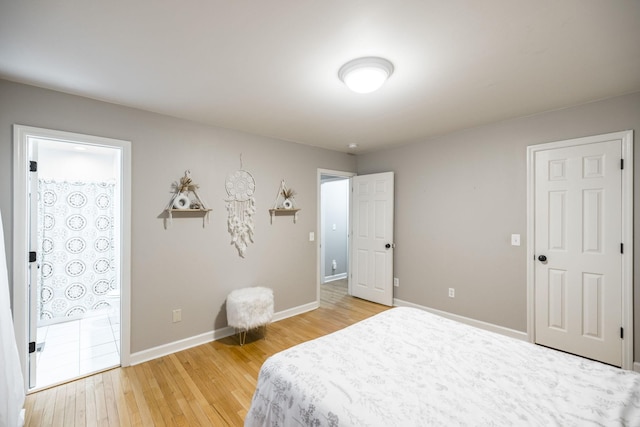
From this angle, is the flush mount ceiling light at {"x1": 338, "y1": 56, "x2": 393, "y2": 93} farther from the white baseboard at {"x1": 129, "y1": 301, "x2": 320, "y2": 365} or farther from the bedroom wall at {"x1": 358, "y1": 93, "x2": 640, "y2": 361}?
the white baseboard at {"x1": 129, "y1": 301, "x2": 320, "y2": 365}

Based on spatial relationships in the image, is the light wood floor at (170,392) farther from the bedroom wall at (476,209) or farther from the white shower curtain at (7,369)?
the bedroom wall at (476,209)

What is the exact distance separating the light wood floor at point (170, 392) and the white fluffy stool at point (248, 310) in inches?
9.8

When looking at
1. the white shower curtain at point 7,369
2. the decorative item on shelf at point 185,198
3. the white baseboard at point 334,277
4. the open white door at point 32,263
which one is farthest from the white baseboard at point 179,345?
the white baseboard at point 334,277

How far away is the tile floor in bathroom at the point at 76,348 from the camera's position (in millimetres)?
2414

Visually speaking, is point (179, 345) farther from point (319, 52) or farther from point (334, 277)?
point (334, 277)

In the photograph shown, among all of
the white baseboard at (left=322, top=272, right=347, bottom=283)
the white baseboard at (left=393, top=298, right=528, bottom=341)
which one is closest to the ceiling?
the white baseboard at (left=393, top=298, right=528, bottom=341)

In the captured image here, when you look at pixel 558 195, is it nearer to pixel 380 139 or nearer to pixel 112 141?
pixel 380 139

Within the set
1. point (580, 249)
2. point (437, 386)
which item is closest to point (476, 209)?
point (580, 249)

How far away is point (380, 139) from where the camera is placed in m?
3.72

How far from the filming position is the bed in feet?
3.52

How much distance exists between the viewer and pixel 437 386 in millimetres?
1258

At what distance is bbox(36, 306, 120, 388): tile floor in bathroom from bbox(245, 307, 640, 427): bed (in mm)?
2076

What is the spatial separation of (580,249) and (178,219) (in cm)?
401

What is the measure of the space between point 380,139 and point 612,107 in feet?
7.27
